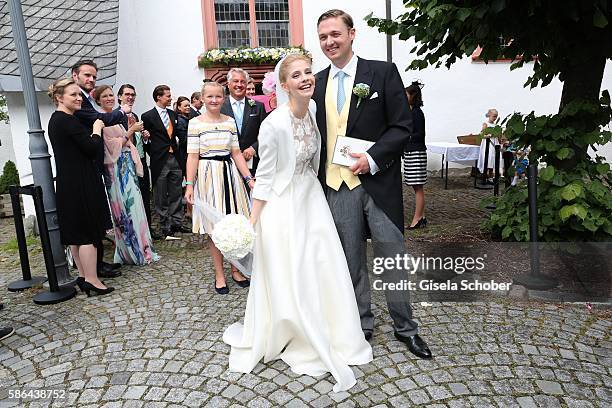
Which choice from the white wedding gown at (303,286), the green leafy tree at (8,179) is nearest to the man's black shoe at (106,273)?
the white wedding gown at (303,286)

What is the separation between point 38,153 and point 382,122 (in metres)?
3.60

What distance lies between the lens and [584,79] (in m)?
5.06

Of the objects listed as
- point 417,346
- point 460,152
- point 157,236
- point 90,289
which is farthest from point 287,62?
point 460,152

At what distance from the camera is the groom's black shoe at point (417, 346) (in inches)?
129

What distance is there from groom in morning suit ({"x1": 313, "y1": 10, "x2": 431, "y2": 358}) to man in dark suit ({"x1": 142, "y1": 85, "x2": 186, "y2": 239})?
4207 millimetres

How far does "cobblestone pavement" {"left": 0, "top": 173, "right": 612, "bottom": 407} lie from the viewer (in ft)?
9.51

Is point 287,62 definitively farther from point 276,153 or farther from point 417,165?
point 417,165

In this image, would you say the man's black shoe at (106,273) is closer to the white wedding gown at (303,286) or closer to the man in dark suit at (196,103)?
the white wedding gown at (303,286)

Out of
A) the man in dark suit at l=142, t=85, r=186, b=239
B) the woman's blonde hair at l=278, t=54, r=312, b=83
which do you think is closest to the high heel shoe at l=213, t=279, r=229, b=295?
the woman's blonde hair at l=278, t=54, r=312, b=83

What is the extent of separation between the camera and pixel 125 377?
3221 millimetres

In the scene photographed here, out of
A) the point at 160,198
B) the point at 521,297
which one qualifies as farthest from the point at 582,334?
the point at 160,198

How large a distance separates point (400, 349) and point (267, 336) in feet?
3.02

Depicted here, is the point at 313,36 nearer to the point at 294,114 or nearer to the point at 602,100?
the point at 602,100

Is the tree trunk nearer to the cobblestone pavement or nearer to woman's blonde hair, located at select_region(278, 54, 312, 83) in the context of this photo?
the cobblestone pavement
